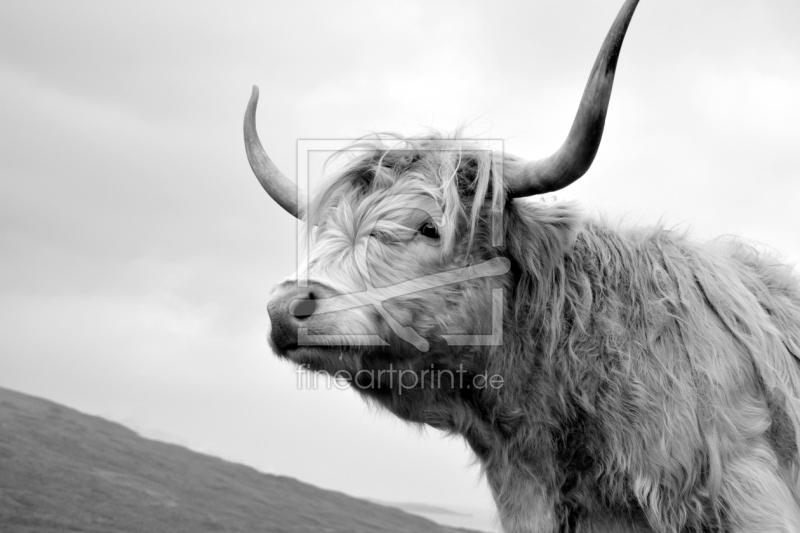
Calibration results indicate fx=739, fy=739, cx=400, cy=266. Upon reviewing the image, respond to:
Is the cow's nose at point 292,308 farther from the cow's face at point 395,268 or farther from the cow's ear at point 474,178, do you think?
the cow's ear at point 474,178

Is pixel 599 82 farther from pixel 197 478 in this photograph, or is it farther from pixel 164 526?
pixel 197 478

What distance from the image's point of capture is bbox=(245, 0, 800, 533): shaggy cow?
339cm

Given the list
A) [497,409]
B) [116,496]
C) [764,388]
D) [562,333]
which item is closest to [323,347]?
[497,409]

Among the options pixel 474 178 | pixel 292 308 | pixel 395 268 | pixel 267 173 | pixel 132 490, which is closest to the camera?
pixel 292 308

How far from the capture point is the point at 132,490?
2819 centimetres

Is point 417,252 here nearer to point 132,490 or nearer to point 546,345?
point 546,345

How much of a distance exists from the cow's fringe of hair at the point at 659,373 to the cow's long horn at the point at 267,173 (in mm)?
1619

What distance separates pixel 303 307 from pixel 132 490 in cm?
2816

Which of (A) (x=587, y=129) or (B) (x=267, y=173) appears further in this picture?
(B) (x=267, y=173)

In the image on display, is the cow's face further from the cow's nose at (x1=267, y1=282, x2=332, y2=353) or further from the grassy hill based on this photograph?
the grassy hill

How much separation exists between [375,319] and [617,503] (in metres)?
1.53

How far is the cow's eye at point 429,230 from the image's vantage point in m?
3.54

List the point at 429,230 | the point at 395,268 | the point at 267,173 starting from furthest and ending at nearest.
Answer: the point at 267,173, the point at 429,230, the point at 395,268

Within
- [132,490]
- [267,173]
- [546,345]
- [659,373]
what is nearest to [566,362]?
[546,345]
